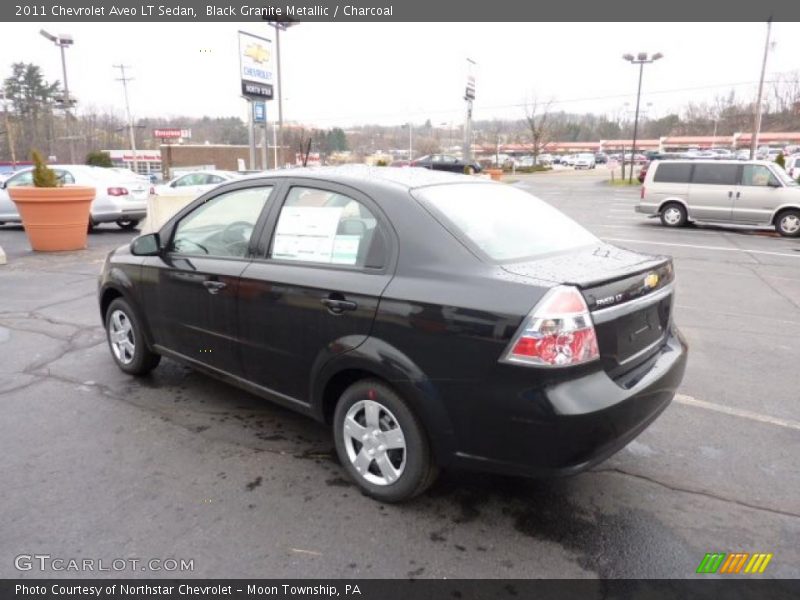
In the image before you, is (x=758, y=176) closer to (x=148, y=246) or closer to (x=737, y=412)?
(x=737, y=412)

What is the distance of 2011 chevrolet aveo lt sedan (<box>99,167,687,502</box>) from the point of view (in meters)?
2.55

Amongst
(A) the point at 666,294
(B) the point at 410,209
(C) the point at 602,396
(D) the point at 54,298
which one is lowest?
(D) the point at 54,298

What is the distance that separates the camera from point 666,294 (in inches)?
126

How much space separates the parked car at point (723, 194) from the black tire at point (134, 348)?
14775 mm

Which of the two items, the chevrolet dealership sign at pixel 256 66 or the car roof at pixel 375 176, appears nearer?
the car roof at pixel 375 176

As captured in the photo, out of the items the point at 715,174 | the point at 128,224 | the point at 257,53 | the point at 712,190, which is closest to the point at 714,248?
the point at 712,190

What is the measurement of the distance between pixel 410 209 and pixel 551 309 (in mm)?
947

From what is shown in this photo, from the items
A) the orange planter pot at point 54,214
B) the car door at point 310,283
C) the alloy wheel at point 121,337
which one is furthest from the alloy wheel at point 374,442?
the orange planter pot at point 54,214

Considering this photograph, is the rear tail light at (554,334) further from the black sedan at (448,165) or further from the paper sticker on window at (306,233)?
the black sedan at (448,165)

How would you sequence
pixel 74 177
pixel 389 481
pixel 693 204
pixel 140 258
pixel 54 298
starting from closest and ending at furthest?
pixel 389 481, pixel 140 258, pixel 54 298, pixel 74 177, pixel 693 204

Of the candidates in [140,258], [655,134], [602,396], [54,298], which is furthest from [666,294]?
[655,134]

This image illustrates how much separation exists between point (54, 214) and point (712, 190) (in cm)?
1505

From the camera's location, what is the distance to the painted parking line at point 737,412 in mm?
4008

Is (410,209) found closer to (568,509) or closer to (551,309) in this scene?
(551,309)
